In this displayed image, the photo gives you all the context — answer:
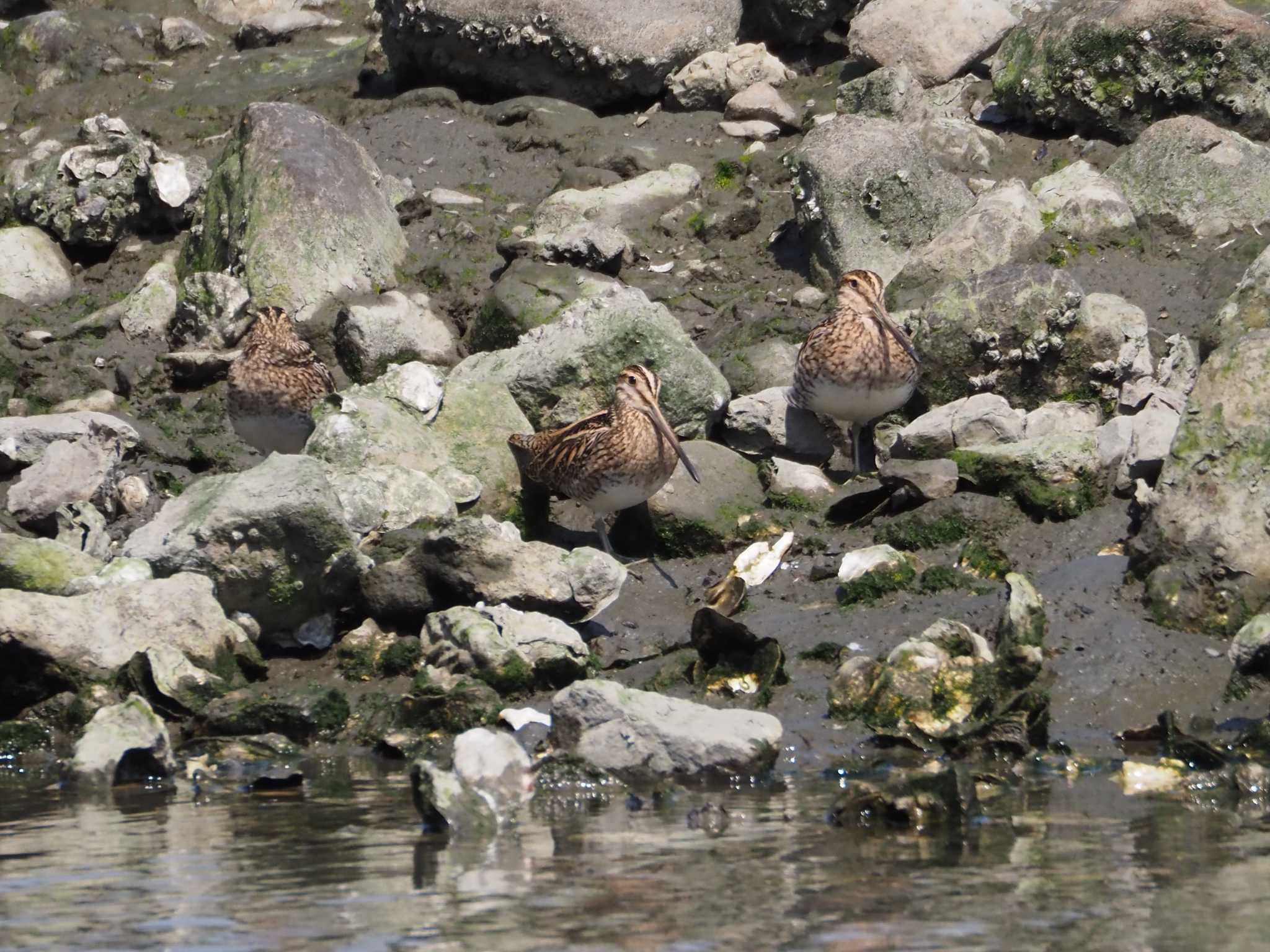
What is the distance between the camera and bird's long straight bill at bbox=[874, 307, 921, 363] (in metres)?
11.8

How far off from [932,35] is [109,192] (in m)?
7.74

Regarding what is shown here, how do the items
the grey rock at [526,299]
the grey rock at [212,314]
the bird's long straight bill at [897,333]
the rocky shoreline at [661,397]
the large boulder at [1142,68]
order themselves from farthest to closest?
the large boulder at [1142,68], the grey rock at [212,314], the grey rock at [526,299], the bird's long straight bill at [897,333], the rocky shoreline at [661,397]

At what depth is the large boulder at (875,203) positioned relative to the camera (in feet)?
46.6

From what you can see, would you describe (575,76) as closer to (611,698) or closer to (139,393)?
(139,393)

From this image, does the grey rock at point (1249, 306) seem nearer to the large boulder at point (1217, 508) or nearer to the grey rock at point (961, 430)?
the grey rock at point (961, 430)

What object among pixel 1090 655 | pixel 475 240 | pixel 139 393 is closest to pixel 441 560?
pixel 1090 655

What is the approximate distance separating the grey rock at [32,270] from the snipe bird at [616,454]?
6389mm

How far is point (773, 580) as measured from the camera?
10.4 m

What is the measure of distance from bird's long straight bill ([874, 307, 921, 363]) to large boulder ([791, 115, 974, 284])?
213 cm

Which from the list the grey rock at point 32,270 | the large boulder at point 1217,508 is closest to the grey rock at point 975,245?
the large boulder at point 1217,508

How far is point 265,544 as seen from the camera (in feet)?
32.7

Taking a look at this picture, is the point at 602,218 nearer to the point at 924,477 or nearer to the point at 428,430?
the point at 428,430

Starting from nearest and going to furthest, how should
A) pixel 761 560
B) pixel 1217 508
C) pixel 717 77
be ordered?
pixel 1217 508 → pixel 761 560 → pixel 717 77

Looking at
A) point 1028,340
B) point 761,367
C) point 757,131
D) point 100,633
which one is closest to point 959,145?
point 757,131
